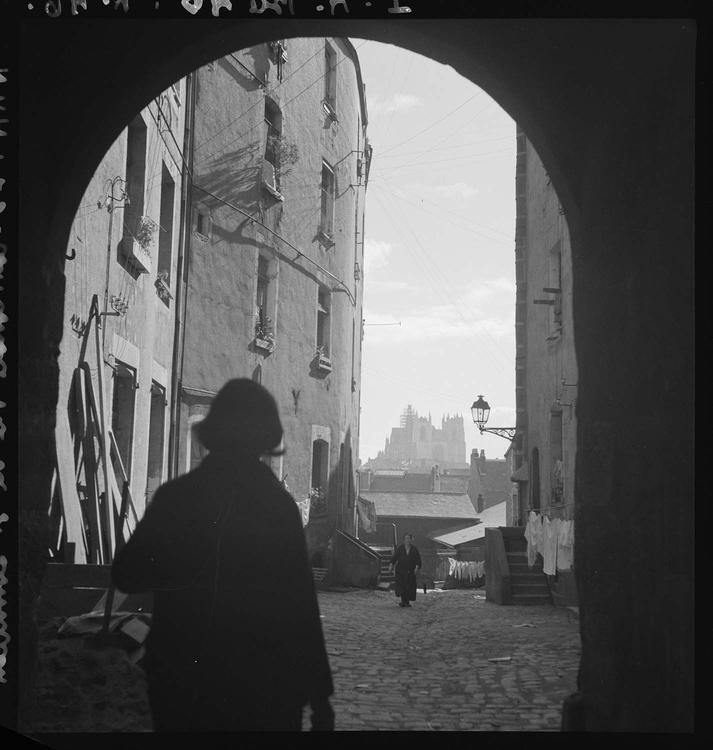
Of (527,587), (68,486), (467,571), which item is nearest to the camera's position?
(68,486)

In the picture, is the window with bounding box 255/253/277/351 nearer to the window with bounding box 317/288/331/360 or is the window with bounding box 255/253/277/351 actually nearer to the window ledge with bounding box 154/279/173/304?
the window with bounding box 317/288/331/360

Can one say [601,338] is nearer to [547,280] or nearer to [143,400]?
[143,400]

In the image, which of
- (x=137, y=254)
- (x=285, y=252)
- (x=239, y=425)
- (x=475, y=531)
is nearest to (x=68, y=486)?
(x=239, y=425)

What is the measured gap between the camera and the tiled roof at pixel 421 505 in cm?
3672

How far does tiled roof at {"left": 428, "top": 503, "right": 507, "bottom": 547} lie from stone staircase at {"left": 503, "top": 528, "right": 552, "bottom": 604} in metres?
15.9

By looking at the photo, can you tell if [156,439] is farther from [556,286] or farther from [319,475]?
[556,286]

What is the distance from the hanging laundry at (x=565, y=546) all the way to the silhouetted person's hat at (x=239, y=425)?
24.3 ft

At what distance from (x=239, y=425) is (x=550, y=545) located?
344 inches

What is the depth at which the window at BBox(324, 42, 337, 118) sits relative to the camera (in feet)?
54.2

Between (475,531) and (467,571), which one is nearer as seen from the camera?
(467,571)

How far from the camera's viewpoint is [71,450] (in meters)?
7.33

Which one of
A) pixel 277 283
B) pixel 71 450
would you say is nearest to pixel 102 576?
pixel 71 450

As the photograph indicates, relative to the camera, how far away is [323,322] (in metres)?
16.1

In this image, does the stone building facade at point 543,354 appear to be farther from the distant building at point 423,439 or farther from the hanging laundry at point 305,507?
the distant building at point 423,439
